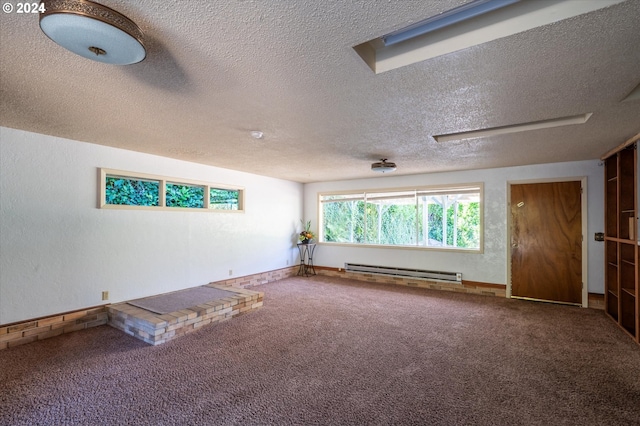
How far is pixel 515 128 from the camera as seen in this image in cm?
315

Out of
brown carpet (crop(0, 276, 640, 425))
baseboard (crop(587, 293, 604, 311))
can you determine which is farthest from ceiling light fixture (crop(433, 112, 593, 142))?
baseboard (crop(587, 293, 604, 311))

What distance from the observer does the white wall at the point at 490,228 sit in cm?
Answer: 464

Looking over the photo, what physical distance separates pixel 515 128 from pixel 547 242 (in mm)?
2969

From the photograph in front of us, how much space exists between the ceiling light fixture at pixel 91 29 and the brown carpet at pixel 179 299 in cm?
315

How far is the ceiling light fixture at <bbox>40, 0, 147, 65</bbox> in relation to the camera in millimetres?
1272

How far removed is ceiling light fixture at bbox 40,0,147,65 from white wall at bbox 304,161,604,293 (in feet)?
18.8

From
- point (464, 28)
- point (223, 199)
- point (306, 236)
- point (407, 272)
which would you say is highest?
point (464, 28)

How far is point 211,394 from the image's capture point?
2.31 metres

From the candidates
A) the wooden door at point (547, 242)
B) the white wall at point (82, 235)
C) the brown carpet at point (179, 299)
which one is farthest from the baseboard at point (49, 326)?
the wooden door at point (547, 242)

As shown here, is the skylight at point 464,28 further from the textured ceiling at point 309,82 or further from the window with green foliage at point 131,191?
the window with green foliage at point 131,191

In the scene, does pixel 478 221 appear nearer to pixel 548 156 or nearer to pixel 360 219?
pixel 548 156

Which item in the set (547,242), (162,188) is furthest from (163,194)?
(547,242)

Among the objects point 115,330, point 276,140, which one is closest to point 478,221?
point 276,140

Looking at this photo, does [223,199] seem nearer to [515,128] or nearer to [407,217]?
[407,217]
